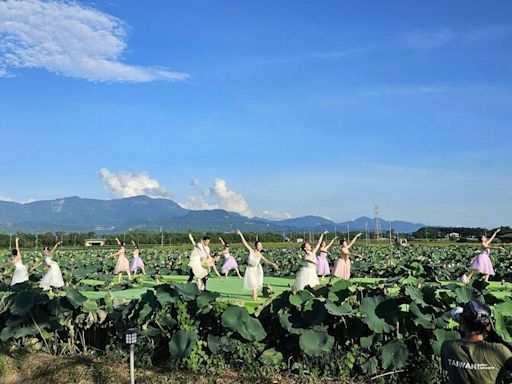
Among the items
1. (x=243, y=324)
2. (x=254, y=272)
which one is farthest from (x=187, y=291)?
(x=254, y=272)

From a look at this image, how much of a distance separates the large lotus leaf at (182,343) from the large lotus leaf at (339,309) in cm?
154

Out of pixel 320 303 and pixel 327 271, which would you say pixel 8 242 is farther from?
pixel 320 303

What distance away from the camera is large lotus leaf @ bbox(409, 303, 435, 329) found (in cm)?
605

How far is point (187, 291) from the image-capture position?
6949 mm

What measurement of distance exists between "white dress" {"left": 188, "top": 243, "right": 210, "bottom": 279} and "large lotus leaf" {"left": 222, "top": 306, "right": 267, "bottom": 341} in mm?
5907

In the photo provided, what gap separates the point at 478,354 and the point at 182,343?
394cm

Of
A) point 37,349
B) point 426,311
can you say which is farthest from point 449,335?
point 37,349

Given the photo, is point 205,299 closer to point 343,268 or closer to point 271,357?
point 271,357

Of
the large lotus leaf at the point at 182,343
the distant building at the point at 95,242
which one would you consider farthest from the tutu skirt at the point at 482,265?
the distant building at the point at 95,242

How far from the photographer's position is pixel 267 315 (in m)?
6.75

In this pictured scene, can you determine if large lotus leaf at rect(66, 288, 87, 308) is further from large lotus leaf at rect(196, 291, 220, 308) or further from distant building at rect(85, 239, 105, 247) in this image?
distant building at rect(85, 239, 105, 247)

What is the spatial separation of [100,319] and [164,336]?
122cm

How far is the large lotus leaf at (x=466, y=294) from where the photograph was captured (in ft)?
21.3

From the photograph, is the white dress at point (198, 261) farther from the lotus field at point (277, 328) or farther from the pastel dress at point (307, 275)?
the lotus field at point (277, 328)
